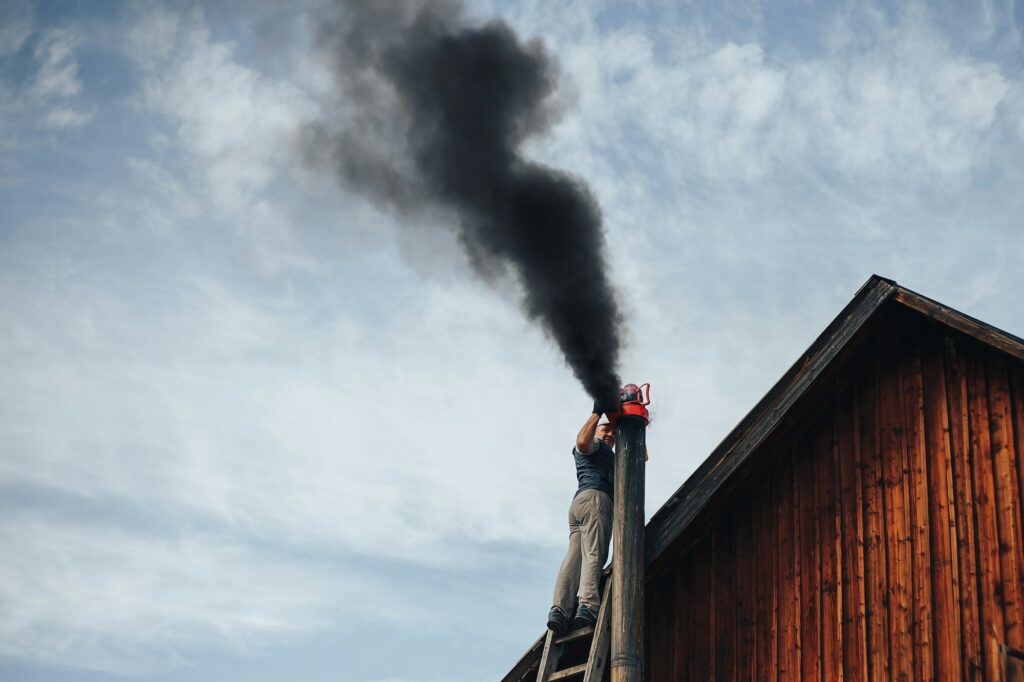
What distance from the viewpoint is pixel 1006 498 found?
29.3 ft

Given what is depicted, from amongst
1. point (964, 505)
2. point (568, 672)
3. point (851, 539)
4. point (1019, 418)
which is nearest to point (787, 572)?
point (851, 539)

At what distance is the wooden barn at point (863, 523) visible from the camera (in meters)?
8.91

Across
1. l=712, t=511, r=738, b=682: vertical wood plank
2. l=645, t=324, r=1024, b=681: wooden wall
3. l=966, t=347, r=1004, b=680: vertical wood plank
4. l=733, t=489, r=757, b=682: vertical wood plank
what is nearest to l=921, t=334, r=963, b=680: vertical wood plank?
l=645, t=324, r=1024, b=681: wooden wall

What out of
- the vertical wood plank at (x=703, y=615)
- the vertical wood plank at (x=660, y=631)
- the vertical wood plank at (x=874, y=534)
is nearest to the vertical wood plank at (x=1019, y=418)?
the vertical wood plank at (x=874, y=534)

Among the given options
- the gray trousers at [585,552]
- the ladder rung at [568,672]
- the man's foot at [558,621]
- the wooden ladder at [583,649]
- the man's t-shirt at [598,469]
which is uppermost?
the man's t-shirt at [598,469]

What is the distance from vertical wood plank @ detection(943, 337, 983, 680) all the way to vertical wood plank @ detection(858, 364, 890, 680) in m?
0.64

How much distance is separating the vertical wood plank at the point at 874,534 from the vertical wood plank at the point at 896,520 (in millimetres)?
47

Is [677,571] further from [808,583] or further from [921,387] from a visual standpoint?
[921,387]

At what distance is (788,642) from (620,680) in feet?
4.94

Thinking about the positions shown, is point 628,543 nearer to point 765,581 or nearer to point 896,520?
point 765,581

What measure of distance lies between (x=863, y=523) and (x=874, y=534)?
0.51 feet

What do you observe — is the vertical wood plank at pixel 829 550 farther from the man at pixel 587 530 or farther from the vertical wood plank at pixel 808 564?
the man at pixel 587 530

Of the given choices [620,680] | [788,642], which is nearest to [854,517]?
[788,642]

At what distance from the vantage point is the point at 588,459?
11258 millimetres
